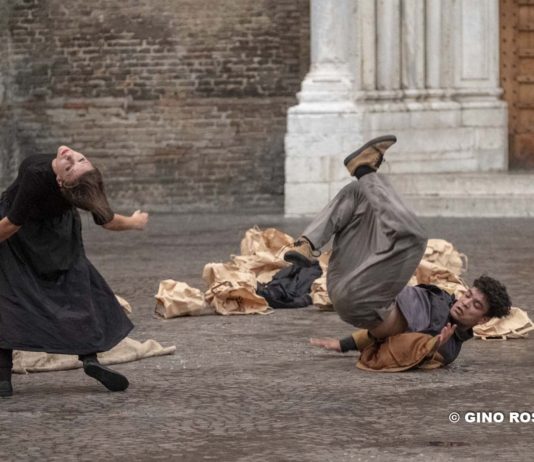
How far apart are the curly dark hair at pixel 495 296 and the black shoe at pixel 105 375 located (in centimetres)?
185

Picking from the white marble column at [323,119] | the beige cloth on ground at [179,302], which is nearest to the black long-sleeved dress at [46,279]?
the beige cloth on ground at [179,302]

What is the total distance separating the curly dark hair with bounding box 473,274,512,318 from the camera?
887 centimetres

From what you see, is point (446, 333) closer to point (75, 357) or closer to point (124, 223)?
point (124, 223)

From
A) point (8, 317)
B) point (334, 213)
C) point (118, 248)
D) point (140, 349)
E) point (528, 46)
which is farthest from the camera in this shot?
point (528, 46)

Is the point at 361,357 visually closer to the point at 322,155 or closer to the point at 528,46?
the point at 322,155

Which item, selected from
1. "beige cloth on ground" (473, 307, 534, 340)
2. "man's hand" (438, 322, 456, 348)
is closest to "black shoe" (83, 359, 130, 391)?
"man's hand" (438, 322, 456, 348)

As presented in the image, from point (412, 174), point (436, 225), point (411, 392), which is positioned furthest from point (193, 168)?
point (411, 392)

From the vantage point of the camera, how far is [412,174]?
18469mm

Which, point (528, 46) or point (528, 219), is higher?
point (528, 46)

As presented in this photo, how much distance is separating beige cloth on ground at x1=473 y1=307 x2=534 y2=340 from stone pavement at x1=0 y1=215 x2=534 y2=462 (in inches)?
4.0

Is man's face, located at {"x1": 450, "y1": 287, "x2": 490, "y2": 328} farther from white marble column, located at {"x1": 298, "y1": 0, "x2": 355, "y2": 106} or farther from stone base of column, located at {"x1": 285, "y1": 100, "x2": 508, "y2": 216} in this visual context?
white marble column, located at {"x1": 298, "y1": 0, "x2": 355, "y2": 106}

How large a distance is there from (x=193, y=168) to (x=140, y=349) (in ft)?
35.5

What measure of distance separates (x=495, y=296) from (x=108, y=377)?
1962 millimetres

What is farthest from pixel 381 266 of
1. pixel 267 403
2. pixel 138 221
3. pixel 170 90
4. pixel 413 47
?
pixel 170 90
